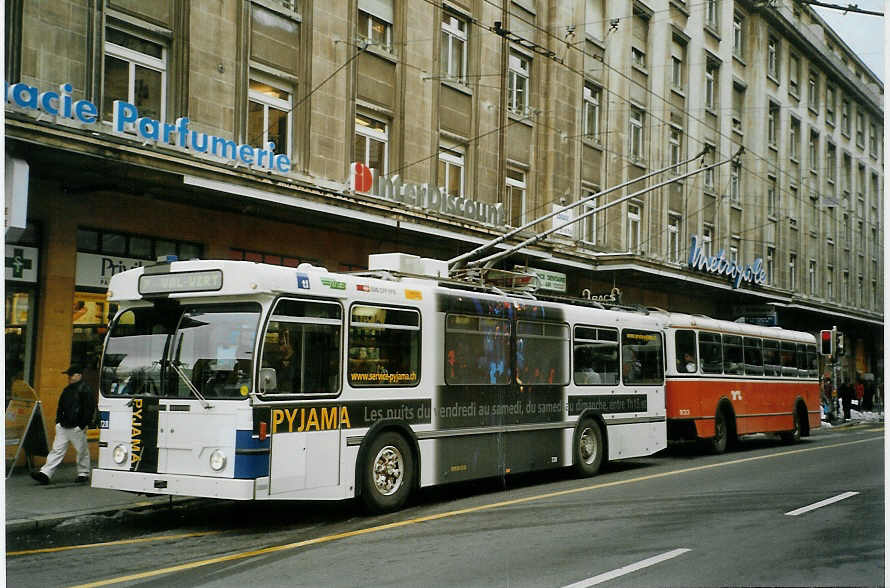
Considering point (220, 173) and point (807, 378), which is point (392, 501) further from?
point (807, 378)

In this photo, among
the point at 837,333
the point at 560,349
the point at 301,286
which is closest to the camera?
the point at 301,286

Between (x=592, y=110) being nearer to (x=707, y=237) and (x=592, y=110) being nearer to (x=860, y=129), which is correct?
(x=707, y=237)

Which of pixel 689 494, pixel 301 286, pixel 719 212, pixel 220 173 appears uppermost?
pixel 719 212

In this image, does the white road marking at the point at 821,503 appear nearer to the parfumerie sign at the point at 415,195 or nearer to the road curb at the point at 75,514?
the road curb at the point at 75,514

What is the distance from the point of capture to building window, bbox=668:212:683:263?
3472 cm

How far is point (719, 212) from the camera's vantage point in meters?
37.0

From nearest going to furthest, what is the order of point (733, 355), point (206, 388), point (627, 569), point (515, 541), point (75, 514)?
point (627, 569) < point (515, 541) < point (206, 388) < point (75, 514) < point (733, 355)

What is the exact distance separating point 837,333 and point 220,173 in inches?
637

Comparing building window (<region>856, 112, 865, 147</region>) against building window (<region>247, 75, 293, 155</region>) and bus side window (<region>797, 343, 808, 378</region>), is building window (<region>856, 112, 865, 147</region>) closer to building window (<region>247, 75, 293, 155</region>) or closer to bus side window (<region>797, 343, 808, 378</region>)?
bus side window (<region>797, 343, 808, 378</region>)

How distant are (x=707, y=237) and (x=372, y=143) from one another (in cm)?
1838

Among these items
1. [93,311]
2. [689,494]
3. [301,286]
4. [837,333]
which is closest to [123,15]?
[93,311]

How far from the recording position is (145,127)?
15.7 meters

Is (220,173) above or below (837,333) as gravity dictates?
above

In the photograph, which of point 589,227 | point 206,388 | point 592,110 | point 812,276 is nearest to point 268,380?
point 206,388
